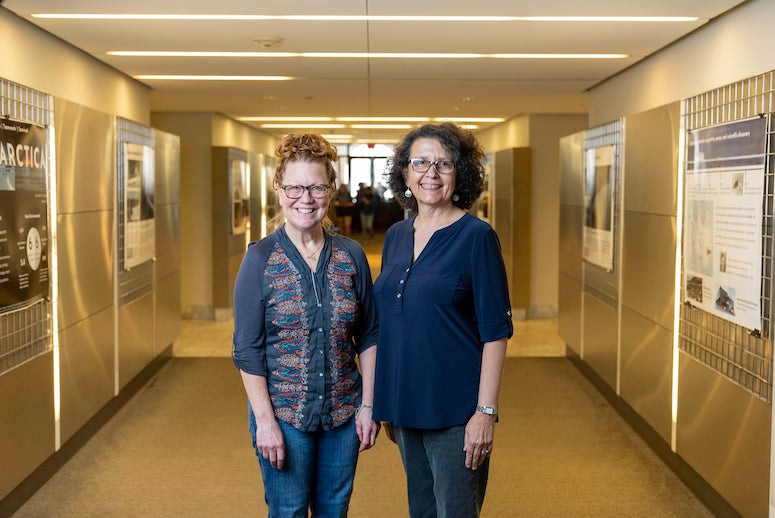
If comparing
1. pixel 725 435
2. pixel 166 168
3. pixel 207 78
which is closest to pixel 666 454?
pixel 725 435

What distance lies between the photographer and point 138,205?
733cm

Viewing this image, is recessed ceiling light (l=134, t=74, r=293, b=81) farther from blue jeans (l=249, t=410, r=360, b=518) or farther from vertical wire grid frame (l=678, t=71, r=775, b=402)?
blue jeans (l=249, t=410, r=360, b=518)

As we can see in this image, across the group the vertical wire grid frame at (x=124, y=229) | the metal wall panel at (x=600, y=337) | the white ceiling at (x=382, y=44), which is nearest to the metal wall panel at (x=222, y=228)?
the white ceiling at (x=382, y=44)

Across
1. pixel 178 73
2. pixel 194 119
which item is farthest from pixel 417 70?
pixel 194 119

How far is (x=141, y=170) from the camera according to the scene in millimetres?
7457

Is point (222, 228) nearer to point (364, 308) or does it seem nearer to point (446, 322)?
point (364, 308)

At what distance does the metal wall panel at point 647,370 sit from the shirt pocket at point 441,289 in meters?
3.22

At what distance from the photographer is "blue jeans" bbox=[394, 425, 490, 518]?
2.67 m

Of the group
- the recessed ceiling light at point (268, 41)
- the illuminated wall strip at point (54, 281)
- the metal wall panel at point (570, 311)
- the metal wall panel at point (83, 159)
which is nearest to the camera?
the illuminated wall strip at point (54, 281)

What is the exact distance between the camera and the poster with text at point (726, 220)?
4.07 metres

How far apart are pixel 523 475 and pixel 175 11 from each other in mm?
3414

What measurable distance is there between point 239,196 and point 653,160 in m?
7.31

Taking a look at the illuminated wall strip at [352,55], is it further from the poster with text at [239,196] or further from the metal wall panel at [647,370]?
the poster with text at [239,196]

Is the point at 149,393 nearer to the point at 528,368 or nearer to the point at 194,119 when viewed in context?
the point at 528,368
